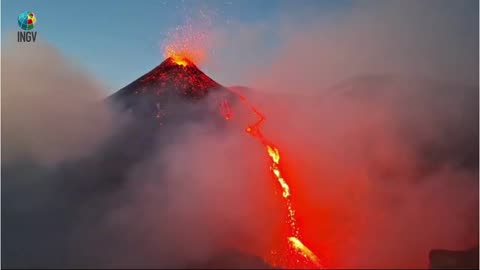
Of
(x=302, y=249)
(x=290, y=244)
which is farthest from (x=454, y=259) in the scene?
(x=290, y=244)

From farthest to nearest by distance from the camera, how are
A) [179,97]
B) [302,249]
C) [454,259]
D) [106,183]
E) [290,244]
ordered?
[179,97], [106,183], [290,244], [302,249], [454,259]

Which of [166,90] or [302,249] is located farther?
[166,90]

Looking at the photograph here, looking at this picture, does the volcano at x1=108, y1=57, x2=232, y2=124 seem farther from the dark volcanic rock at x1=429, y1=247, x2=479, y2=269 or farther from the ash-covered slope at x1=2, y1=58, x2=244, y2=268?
the dark volcanic rock at x1=429, y1=247, x2=479, y2=269

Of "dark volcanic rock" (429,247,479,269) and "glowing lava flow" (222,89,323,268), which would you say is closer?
"dark volcanic rock" (429,247,479,269)

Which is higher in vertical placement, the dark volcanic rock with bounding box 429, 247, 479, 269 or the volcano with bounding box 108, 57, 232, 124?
the volcano with bounding box 108, 57, 232, 124

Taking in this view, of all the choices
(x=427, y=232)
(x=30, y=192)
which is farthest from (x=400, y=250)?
(x=30, y=192)

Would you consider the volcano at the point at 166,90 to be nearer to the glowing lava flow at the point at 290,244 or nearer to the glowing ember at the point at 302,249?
the glowing lava flow at the point at 290,244

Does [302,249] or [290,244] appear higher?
[290,244]

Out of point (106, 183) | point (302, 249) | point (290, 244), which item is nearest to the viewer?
point (302, 249)

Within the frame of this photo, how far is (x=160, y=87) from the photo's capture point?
3831 cm

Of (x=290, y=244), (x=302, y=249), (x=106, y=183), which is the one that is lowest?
(x=302, y=249)

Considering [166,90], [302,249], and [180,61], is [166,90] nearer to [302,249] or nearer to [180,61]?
[180,61]

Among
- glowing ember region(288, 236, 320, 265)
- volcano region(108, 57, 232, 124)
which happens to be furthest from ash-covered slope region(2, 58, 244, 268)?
glowing ember region(288, 236, 320, 265)

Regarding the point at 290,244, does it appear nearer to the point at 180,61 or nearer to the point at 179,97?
the point at 179,97
